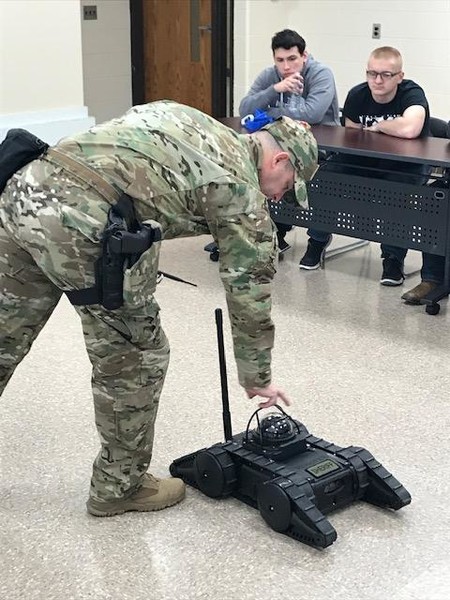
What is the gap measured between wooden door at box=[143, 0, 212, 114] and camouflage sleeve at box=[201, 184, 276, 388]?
5567mm

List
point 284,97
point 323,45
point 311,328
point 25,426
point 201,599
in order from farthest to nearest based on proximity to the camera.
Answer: point 323,45 → point 284,97 → point 311,328 → point 25,426 → point 201,599

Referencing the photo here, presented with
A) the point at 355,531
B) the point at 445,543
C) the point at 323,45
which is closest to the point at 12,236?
the point at 355,531

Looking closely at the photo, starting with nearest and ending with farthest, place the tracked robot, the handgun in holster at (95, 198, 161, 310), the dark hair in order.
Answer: the handgun in holster at (95, 198, 161, 310), the tracked robot, the dark hair

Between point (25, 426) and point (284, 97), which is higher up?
point (284, 97)

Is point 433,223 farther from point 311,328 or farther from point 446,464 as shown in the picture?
point 446,464

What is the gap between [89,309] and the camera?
2.44 m

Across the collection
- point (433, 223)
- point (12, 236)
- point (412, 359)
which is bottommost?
point (412, 359)

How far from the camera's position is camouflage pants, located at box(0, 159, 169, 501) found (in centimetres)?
233

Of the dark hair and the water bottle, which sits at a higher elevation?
the dark hair

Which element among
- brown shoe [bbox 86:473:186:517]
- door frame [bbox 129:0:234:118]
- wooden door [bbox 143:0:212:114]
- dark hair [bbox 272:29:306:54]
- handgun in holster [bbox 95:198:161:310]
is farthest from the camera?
wooden door [bbox 143:0:212:114]

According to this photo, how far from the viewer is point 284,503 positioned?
2566 mm

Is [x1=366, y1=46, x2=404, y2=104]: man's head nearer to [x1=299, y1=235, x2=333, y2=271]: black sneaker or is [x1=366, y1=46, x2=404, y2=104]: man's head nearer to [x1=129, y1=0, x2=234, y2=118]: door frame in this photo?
[x1=299, y1=235, x2=333, y2=271]: black sneaker

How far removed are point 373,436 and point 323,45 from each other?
15.4 feet

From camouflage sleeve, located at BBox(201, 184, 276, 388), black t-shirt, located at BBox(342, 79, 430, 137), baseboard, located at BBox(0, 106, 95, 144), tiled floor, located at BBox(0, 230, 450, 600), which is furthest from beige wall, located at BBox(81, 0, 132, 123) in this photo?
camouflage sleeve, located at BBox(201, 184, 276, 388)
